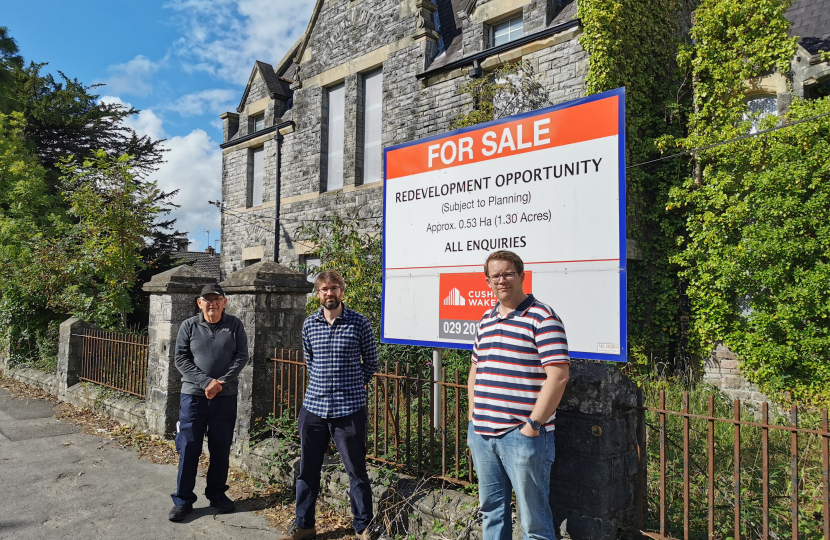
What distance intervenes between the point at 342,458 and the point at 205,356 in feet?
5.27

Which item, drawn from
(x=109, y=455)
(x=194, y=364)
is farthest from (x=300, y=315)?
(x=109, y=455)

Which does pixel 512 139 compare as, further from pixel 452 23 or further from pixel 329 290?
pixel 452 23

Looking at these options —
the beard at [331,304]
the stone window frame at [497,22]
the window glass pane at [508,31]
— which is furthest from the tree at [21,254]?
the window glass pane at [508,31]

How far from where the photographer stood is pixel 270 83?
52.3 ft

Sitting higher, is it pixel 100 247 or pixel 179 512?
pixel 100 247

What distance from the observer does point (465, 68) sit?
10.7m

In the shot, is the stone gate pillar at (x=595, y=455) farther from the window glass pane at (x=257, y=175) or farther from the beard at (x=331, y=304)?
the window glass pane at (x=257, y=175)

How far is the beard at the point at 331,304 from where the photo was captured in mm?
3836

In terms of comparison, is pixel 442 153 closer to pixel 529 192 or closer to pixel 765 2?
pixel 529 192

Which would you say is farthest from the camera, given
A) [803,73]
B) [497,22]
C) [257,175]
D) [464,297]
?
[257,175]

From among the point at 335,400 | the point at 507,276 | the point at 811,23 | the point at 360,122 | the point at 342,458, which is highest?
the point at 811,23

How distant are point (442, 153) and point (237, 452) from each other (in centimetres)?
357

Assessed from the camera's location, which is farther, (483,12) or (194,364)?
(483,12)

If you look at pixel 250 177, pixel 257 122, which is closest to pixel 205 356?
pixel 250 177
